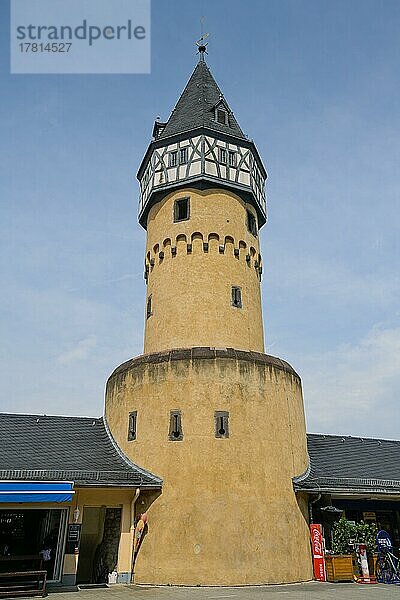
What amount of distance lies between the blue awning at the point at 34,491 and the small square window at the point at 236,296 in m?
9.07

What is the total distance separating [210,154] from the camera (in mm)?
21453

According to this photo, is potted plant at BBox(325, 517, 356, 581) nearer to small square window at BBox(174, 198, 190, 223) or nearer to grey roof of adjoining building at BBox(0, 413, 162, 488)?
grey roof of adjoining building at BBox(0, 413, 162, 488)

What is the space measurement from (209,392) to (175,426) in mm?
1494

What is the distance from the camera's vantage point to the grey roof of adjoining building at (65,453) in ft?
48.3

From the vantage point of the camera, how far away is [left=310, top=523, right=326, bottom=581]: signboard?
16.4 metres

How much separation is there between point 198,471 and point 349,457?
8.56 m

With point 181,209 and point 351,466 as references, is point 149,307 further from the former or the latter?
point 351,466

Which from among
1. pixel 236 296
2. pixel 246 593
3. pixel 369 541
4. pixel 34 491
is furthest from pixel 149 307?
pixel 369 541

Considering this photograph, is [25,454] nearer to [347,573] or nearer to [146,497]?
[146,497]

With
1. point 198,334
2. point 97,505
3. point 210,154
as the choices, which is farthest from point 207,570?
point 210,154

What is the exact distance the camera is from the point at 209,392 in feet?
54.2

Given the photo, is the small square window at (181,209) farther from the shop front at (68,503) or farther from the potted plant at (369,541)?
the potted plant at (369,541)

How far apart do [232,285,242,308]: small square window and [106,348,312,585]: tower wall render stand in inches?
115

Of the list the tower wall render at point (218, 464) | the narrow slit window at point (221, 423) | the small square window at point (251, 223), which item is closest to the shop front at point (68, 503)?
the tower wall render at point (218, 464)
